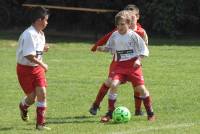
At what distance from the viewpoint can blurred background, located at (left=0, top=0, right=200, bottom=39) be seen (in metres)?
26.9

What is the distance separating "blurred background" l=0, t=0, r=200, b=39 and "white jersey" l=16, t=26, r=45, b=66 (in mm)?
17908

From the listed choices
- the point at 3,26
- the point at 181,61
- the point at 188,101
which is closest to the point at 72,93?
the point at 188,101

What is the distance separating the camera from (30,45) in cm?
842

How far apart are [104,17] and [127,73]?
18832 mm

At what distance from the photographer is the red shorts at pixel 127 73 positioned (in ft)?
30.4

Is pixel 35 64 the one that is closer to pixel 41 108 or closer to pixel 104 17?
pixel 41 108

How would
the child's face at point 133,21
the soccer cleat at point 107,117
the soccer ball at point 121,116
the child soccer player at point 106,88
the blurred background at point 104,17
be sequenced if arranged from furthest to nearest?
1. the blurred background at point 104,17
2. the child soccer player at point 106,88
3. the child's face at point 133,21
4. the soccer cleat at point 107,117
5. the soccer ball at point 121,116

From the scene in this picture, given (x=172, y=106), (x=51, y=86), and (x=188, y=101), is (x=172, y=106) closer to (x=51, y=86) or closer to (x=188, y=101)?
(x=188, y=101)

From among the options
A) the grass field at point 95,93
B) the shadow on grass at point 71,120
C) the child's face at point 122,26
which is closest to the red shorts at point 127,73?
the child's face at point 122,26

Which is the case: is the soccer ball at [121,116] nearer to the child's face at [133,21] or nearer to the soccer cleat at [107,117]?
the soccer cleat at [107,117]

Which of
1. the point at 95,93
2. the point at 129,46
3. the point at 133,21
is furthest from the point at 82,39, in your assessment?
the point at 129,46

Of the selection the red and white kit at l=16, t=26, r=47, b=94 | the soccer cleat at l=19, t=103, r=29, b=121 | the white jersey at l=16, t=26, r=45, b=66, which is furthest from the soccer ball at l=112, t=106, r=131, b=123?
the white jersey at l=16, t=26, r=45, b=66

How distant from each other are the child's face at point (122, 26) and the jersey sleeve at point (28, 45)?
1.44 m

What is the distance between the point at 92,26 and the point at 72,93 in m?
16.8
